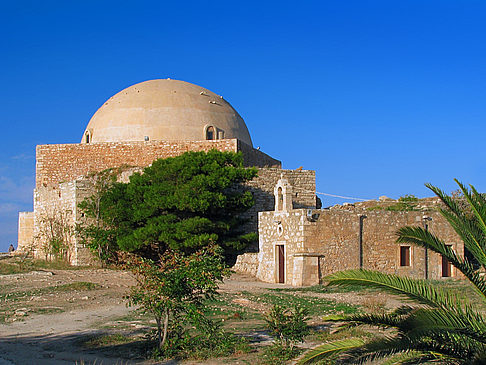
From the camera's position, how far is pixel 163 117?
87.8 ft

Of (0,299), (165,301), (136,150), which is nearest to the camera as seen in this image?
(165,301)

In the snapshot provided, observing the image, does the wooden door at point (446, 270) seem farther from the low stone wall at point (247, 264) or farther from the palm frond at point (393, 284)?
the palm frond at point (393, 284)

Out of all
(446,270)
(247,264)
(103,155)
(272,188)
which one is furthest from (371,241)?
(103,155)

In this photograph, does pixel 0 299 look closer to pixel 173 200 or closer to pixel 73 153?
pixel 173 200

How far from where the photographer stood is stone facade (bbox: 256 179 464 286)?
17.2 meters

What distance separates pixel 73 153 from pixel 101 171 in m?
2.01

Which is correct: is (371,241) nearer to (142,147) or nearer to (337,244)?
(337,244)

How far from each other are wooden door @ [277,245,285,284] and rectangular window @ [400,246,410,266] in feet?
12.4

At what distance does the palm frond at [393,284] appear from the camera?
5.88 m

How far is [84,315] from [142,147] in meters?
14.4

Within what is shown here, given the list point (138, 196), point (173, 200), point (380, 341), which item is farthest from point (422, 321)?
point (138, 196)

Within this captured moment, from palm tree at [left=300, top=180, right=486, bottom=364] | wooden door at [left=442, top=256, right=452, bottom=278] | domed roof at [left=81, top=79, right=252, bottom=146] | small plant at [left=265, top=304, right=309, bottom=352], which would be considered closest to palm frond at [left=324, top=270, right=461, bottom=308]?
palm tree at [left=300, top=180, right=486, bottom=364]

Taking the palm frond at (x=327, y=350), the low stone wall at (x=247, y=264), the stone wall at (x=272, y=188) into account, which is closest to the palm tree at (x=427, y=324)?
the palm frond at (x=327, y=350)

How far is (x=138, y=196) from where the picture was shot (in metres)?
21.5
